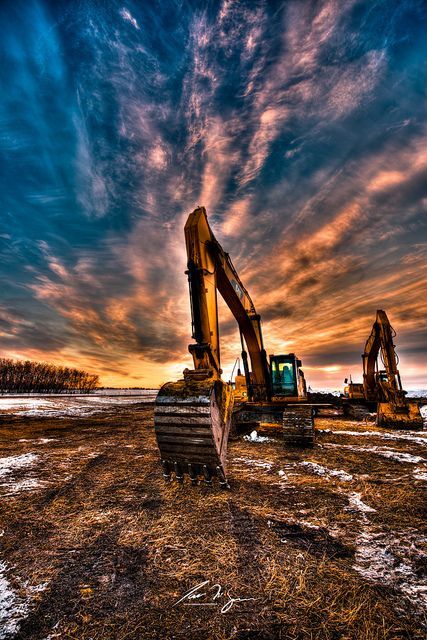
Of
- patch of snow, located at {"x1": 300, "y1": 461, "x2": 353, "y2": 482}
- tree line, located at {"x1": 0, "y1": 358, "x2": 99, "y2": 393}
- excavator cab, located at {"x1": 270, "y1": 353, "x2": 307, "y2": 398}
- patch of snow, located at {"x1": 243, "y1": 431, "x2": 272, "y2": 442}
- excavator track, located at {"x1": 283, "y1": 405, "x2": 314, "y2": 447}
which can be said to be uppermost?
tree line, located at {"x1": 0, "y1": 358, "x2": 99, "y2": 393}

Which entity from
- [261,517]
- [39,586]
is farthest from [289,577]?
[39,586]

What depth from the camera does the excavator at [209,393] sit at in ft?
13.0

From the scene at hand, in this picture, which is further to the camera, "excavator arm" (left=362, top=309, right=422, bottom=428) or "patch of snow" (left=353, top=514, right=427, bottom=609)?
"excavator arm" (left=362, top=309, right=422, bottom=428)

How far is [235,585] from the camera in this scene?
2.37 metres

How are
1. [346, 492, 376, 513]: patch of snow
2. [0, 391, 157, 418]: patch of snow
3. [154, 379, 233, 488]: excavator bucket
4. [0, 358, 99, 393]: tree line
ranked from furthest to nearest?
[0, 358, 99, 393]: tree line, [0, 391, 157, 418]: patch of snow, [154, 379, 233, 488]: excavator bucket, [346, 492, 376, 513]: patch of snow

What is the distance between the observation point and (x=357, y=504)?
395cm

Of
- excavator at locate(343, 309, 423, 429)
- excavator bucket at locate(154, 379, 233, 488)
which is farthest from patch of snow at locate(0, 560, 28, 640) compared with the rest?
excavator at locate(343, 309, 423, 429)

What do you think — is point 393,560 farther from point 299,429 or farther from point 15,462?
point 15,462

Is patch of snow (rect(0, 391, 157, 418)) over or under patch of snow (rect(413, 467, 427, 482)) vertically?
over

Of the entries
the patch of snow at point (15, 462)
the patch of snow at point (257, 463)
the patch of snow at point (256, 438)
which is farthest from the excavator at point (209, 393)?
the patch of snow at point (15, 462)

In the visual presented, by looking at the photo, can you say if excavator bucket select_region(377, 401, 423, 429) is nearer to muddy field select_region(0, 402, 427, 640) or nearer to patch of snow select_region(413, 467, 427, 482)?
patch of snow select_region(413, 467, 427, 482)

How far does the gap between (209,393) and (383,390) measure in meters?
13.7

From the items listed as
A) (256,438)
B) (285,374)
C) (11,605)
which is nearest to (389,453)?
(256,438)

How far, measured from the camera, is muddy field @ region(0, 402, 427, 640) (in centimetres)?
201
